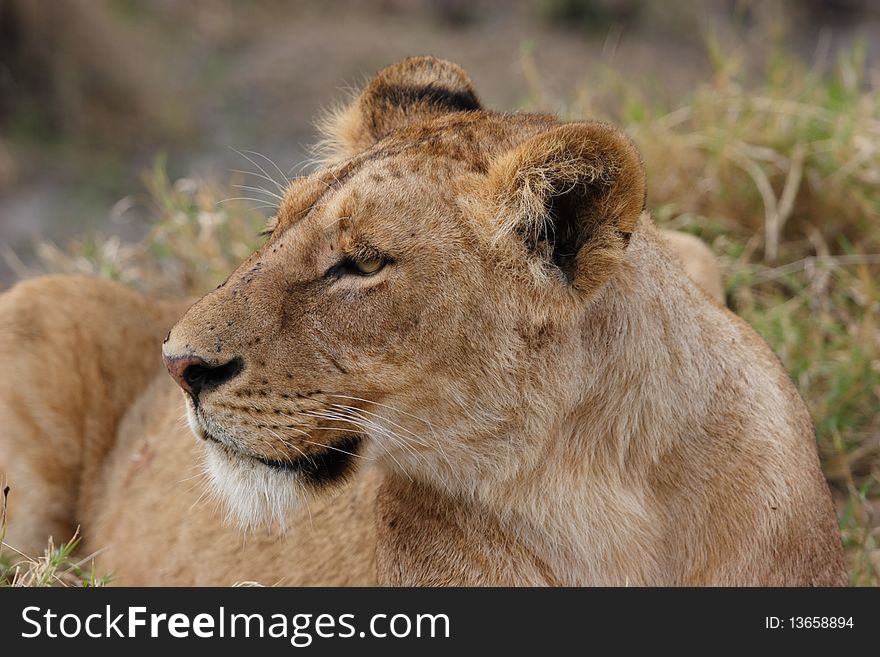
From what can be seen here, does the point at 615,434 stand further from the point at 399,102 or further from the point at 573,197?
the point at 399,102

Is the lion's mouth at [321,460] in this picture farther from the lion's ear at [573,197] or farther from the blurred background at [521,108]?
the blurred background at [521,108]

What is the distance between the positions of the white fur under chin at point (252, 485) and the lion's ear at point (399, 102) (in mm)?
845

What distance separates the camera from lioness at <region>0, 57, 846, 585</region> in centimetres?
250

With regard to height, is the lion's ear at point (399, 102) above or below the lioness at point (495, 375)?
above

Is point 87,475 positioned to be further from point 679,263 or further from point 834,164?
point 834,164

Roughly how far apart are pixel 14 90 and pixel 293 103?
7.28ft

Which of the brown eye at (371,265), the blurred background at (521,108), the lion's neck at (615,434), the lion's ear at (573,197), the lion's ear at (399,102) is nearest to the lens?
the lion's ear at (573,197)

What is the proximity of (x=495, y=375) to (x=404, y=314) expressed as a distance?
0.76ft

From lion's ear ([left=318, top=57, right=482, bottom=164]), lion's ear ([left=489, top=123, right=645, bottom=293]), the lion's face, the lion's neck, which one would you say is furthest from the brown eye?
lion's ear ([left=318, top=57, right=482, bottom=164])

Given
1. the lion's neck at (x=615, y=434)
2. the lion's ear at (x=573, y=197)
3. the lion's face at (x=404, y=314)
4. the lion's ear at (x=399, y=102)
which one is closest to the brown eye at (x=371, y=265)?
the lion's face at (x=404, y=314)

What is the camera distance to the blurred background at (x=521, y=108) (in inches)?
190

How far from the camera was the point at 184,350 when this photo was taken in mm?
2438

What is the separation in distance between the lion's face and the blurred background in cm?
48
